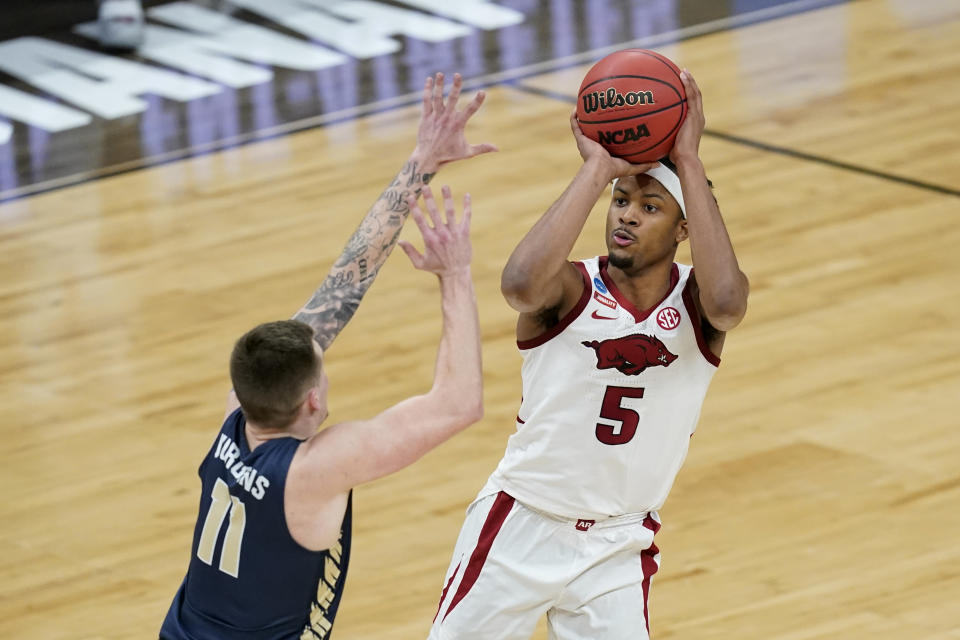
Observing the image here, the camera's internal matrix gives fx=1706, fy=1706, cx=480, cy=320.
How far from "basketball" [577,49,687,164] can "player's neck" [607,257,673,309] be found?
0.29 metres

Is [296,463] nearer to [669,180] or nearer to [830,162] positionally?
[669,180]

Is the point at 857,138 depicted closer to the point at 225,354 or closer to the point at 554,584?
the point at 225,354

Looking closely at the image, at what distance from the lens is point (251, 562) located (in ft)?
12.0

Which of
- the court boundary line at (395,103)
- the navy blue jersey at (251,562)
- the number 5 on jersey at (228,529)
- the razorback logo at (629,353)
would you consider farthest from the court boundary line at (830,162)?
the number 5 on jersey at (228,529)

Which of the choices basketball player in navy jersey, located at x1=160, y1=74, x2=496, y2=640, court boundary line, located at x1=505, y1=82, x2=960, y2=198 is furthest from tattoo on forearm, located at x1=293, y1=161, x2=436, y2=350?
court boundary line, located at x1=505, y1=82, x2=960, y2=198

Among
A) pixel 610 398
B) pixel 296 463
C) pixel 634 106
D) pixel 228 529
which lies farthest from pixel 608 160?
pixel 228 529

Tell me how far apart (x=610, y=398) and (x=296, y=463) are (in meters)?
0.89

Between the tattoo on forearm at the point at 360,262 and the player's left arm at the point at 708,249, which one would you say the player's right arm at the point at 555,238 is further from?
the tattoo on forearm at the point at 360,262

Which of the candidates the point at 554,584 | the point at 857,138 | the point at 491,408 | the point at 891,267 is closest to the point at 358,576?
the point at 491,408

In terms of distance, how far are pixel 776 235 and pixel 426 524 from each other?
3026 mm

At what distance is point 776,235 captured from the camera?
8.35 m

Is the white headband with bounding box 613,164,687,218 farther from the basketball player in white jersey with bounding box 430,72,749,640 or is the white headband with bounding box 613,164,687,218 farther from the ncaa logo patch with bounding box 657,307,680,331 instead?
the ncaa logo patch with bounding box 657,307,680,331

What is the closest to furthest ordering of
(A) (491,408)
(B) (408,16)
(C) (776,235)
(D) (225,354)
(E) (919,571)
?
(E) (919,571) → (A) (491,408) → (D) (225,354) → (C) (776,235) → (B) (408,16)

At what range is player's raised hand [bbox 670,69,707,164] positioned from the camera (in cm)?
405
